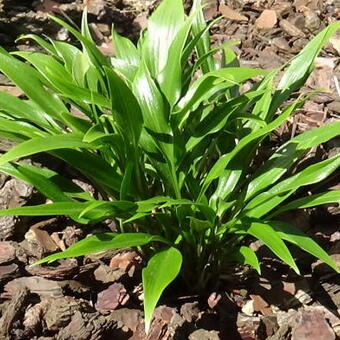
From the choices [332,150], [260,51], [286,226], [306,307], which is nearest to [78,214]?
[286,226]

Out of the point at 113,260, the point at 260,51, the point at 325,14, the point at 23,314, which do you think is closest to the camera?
the point at 23,314

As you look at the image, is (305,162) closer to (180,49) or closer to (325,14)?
(180,49)

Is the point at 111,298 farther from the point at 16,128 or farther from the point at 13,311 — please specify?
the point at 16,128

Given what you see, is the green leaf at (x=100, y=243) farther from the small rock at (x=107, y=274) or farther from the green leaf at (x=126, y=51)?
the green leaf at (x=126, y=51)

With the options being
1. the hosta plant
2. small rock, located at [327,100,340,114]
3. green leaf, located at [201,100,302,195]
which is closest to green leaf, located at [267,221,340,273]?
the hosta plant

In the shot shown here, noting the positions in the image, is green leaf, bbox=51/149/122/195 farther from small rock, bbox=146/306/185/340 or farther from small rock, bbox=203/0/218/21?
small rock, bbox=203/0/218/21

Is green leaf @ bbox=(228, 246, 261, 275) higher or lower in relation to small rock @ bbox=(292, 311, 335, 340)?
higher
